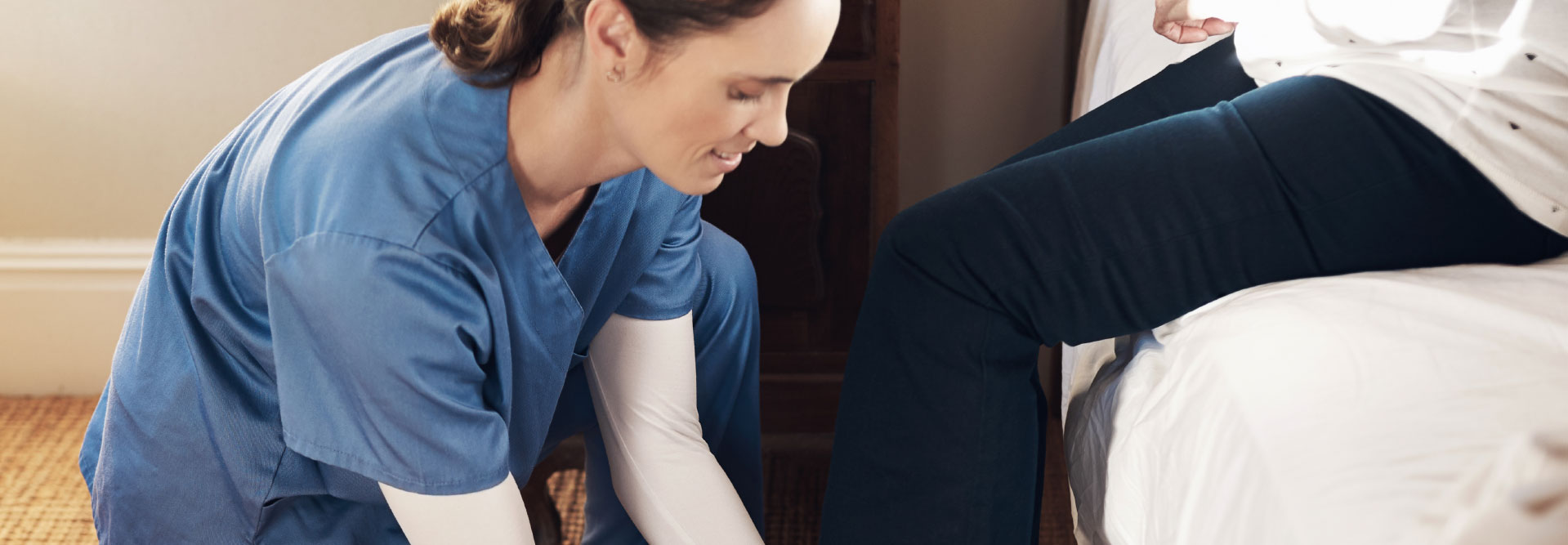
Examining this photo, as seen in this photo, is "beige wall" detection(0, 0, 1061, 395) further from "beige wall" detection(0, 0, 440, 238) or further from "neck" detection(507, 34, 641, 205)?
"neck" detection(507, 34, 641, 205)

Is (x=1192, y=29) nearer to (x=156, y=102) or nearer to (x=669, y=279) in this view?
(x=669, y=279)

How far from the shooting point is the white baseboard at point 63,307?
65.7 inches

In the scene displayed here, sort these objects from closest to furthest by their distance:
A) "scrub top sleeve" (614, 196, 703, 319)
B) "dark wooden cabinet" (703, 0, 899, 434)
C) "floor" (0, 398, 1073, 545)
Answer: "scrub top sleeve" (614, 196, 703, 319), "dark wooden cabinet" (703, 0, 899, 434), "floor" (0, 398, 1073, 545)

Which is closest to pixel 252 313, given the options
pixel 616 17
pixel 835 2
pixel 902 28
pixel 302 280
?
pixel 302 280

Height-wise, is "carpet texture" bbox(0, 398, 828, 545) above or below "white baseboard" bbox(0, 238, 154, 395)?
below

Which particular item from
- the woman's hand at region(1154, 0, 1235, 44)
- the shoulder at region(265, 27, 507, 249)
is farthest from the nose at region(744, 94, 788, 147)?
the woman's hand at region(1154, 0, 1235, 44)

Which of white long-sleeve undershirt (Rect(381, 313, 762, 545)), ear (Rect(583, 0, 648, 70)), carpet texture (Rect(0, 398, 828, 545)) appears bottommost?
carpet texture (Rect(0, 398, 828, 545))

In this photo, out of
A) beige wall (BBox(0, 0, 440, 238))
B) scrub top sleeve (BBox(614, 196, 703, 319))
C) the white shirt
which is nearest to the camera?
the white shirt

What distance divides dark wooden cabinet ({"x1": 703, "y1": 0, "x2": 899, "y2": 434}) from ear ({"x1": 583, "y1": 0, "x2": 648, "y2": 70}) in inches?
22.8

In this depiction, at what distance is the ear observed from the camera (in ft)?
2.05

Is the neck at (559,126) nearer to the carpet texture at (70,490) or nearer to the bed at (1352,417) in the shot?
the bed at (1352,417)

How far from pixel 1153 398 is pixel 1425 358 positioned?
16cm

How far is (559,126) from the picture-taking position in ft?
2.33

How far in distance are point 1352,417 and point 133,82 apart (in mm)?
1651
